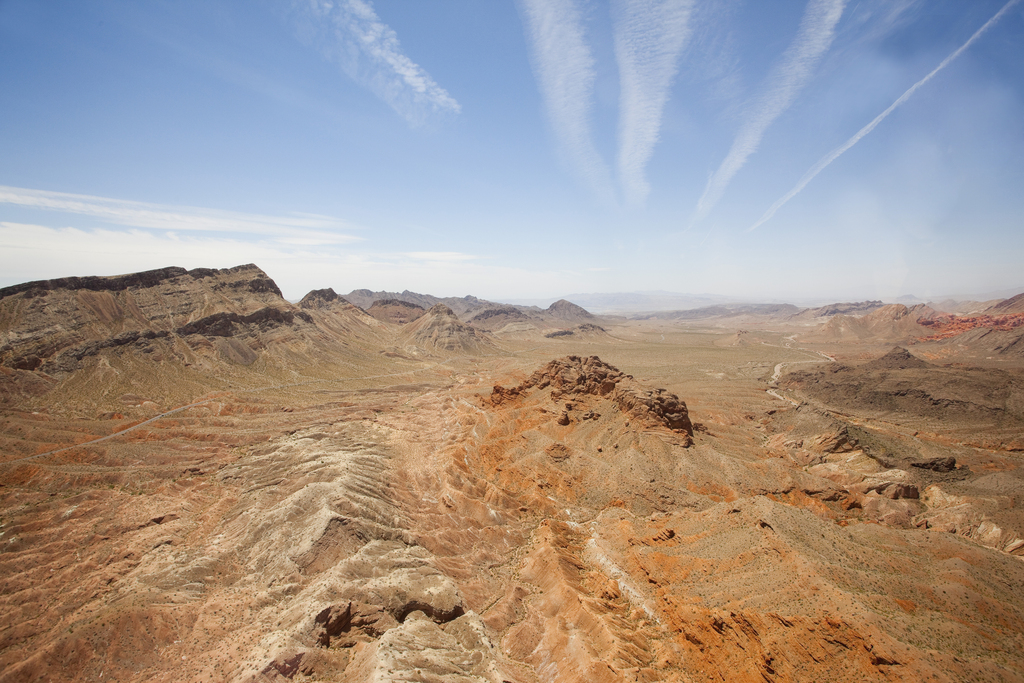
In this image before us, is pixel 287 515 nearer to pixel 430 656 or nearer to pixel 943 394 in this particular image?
pixel 430 656

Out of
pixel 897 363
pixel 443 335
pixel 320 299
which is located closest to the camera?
pixel 897 363

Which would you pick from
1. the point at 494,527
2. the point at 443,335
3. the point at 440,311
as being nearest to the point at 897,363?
the point at 494,527

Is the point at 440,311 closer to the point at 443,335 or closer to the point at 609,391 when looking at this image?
the point at 443,335

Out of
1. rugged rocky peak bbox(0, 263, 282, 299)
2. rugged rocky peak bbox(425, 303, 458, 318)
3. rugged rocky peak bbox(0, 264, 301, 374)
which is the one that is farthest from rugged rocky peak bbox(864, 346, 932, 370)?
rugged rocky peak bbox(0, 263, 282, 299)

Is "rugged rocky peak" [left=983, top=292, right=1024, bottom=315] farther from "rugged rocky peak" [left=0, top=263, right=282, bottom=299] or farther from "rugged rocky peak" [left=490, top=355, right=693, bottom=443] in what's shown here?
"rugged rocky peak" [left=0, top=263, right=282, bottom=299]

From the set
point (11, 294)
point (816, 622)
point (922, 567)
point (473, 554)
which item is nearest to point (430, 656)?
point (473, 554)

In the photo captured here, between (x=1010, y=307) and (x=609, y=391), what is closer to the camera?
(x=609, y=391)
